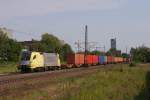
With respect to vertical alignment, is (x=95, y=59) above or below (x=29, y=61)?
above

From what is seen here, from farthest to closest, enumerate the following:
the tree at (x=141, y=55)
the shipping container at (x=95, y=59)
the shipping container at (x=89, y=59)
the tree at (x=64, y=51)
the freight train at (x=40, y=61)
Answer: the tree at (x=141, y=55), the tree at (x=64, y=51), the shipping container at (x=95, y=59), the shipping container at (x=89, y=59), the freight train at (x=40, y=61)

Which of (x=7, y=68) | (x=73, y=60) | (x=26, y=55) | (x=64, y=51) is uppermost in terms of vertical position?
(x=64, y=51)

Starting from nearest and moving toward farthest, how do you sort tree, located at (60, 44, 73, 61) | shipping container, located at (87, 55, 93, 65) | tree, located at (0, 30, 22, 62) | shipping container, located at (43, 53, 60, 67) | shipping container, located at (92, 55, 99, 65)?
shipping container, located at (43, 53, 60, 67)
shipping container, located at (87, 55, 93, 65)
shipping container, located at (92, 55, 99, 65)
tree, located at (0, 30, 22, 62)
tree, located at (60, 44, 73, 61)

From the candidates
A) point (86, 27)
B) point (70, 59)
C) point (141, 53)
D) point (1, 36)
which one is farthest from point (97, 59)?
point (141, 53)

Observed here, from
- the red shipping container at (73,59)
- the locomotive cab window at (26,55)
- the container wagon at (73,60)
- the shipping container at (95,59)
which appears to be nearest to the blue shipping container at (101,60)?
the shipping container at (95,59)

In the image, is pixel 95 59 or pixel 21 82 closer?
pixel 21 82

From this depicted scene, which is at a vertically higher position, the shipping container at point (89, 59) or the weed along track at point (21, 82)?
the shipping container at point (89, 59)

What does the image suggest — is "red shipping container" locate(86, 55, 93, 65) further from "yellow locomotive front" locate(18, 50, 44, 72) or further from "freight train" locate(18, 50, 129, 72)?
"yellow locomotive front" locate(18, 50, 44, 72)

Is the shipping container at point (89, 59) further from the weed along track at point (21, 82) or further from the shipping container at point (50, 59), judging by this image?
the weed along track at point (21, 82)

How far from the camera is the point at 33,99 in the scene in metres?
18.2

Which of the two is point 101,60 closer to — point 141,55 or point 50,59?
point 50,59

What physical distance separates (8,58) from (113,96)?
86346 mm

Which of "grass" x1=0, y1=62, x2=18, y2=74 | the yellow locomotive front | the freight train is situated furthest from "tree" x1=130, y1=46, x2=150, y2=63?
the yellow locomotive front

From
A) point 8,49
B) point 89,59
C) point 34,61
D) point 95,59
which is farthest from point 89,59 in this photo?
point 34,61
